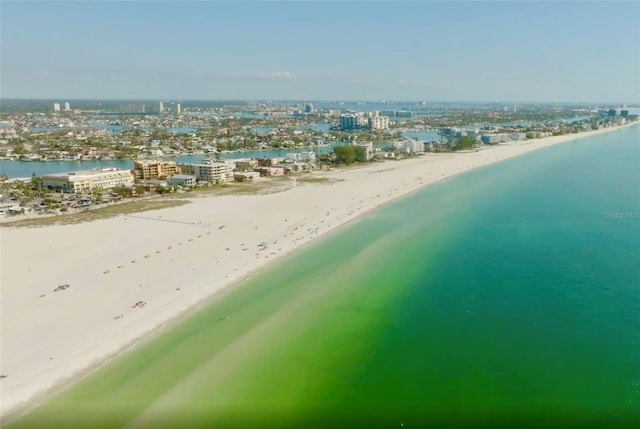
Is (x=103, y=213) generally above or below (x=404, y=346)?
above

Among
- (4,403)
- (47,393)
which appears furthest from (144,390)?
(4,403)

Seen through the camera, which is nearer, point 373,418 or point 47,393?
point 373,418

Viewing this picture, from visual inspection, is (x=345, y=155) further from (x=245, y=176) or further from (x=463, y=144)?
(x=463, y=144)

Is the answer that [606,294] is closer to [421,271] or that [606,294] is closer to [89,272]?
[421,271]

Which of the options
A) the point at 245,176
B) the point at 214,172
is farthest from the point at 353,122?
the point at 214,172

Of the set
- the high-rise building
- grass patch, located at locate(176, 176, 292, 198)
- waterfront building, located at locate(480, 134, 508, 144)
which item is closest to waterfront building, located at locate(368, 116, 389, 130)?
the high-rise building

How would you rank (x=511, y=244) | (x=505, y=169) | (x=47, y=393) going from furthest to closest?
(x=505, y=169)
(x=511, y=244)
(x=47, y=393)

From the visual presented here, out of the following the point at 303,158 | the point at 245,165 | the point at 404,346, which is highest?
the point at 303,158
